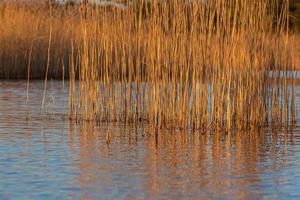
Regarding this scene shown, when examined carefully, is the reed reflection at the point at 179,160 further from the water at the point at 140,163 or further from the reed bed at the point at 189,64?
the reed bed at the point at 189,64

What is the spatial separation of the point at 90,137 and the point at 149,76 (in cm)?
86

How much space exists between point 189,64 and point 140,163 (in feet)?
6.13

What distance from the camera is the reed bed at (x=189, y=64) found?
24.7ft

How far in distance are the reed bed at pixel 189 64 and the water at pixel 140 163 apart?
0.77 feet

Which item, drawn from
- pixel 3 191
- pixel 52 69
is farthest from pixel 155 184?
pixel 52 69

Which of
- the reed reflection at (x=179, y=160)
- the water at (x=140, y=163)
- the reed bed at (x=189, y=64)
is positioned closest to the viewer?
the water at (x=140, y=163)

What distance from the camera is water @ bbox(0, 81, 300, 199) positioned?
483 cm

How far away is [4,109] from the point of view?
32.4ft

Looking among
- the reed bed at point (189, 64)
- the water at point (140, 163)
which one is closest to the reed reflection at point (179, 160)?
the water at point (140, 163)

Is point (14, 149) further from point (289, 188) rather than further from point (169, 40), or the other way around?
point (289, 188)

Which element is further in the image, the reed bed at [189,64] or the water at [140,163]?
the reed bed at [189,64]

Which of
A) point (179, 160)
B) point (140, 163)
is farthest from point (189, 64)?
point (140, 163)

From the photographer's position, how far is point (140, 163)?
588cm

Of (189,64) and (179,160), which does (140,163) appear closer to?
(179,160)
